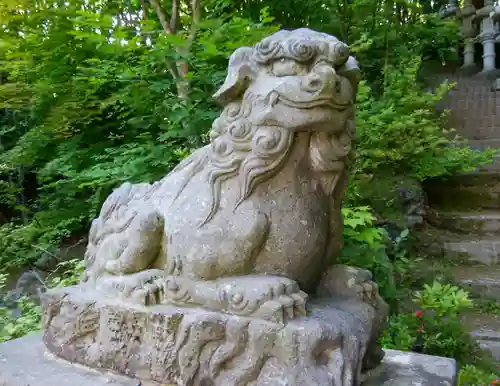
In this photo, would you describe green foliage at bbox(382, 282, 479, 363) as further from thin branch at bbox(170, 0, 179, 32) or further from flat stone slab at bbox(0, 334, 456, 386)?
thin branch at bbox(170, 0, 179, 32)

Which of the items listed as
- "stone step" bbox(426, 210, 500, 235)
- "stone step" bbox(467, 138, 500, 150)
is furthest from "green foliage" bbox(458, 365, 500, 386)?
"stone step" bbox(467, 138, 500, 150)

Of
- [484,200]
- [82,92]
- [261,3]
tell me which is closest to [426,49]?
[484,200]

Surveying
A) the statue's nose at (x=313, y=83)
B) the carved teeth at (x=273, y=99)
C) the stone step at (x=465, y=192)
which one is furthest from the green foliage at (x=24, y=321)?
the stone step at (x=465, y=192)

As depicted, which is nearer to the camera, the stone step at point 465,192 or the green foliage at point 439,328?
the green foliage at point 439,328

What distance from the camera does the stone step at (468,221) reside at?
571cm

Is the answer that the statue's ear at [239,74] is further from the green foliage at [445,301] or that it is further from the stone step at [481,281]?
the stone step at [481,281]

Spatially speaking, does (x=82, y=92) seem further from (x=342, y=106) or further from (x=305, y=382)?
(x=305, y=382)

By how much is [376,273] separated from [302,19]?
135 inches

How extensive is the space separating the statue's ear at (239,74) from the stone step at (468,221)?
4.86m

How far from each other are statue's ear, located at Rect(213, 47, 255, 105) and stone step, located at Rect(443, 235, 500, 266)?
4.28 meters

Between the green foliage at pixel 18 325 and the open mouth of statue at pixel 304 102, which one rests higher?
the open mouth of statue at pixel 304 102

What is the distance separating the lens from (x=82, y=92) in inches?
193

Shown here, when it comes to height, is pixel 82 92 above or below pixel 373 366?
above

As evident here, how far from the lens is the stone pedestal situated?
1507 mm
